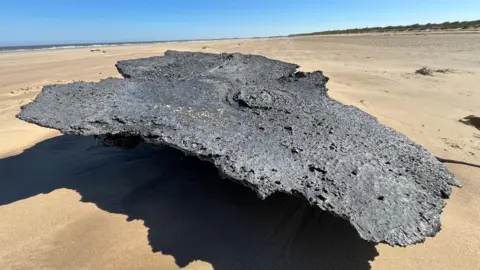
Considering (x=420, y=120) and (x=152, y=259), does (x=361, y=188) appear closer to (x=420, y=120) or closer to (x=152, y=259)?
(x=152, y=259)

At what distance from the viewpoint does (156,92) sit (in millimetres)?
3049

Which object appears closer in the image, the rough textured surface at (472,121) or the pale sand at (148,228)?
the pale sand at (148,228)

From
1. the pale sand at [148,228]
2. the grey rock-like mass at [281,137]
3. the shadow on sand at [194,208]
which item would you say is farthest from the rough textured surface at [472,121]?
the shadow on sand at [194,208]

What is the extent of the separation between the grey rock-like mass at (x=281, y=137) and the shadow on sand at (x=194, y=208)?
0.41 m

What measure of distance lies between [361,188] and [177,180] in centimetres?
149

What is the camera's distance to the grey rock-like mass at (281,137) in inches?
67.7

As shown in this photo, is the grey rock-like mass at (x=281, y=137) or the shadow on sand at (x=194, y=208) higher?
the grey rock-like mass at (x=281, y=137)

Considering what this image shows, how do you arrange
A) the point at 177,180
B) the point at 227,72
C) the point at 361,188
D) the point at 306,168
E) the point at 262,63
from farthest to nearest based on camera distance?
the point at 262,63 → the point at 227,72 → the point at 177,180 → the point at 306,168 → the point at 361,188

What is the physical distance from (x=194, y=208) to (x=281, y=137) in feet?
2.60

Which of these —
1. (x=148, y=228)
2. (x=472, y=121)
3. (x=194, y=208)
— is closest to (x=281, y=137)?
(x=194, y=208)

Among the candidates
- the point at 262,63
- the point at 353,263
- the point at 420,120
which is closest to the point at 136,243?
the point at 353,263

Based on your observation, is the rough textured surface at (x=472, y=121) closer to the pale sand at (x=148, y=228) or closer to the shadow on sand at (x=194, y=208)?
the pale sand at (x=148, y=228)

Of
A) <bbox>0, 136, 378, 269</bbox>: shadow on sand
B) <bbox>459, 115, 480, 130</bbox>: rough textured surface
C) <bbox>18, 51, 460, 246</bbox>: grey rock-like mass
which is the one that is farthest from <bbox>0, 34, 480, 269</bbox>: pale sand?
<bbox>459, 115, 480, 130</bbox>: rough textured surface

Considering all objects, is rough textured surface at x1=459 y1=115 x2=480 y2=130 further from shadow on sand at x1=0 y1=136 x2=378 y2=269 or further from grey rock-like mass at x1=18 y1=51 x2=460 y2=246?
shadow on sand at x1=0 y1=136 x2=378 y2=269
